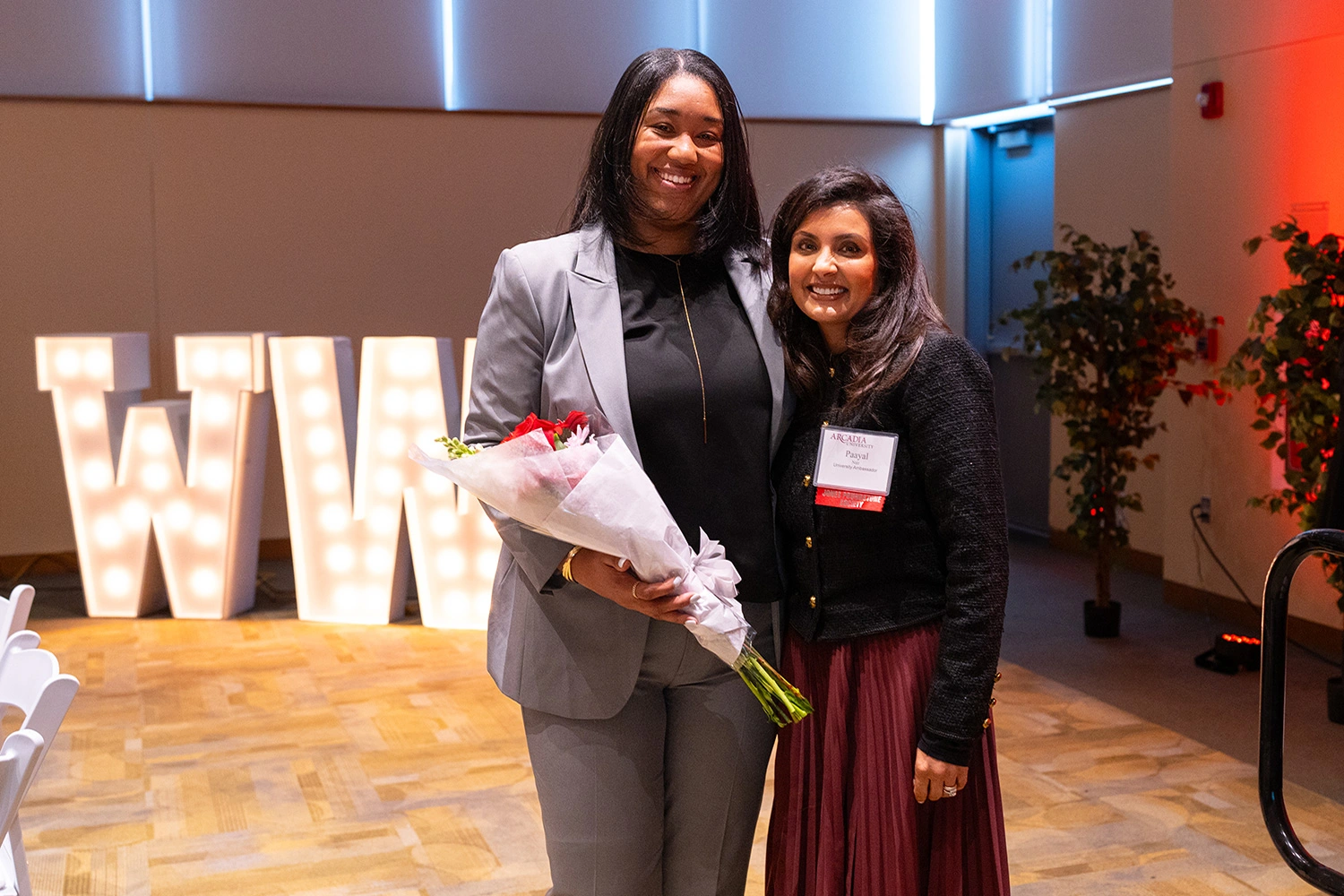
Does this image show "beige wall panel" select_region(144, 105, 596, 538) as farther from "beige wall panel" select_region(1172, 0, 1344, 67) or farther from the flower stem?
the flower stem

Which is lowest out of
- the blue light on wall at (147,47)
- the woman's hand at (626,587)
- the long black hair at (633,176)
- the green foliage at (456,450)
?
the woman's hand at (626,587)

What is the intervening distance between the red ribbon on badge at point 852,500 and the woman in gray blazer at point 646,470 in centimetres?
11

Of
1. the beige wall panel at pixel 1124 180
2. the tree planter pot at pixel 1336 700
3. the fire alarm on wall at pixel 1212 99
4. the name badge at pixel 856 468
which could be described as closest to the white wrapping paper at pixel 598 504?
the name badge at pixel 856 468

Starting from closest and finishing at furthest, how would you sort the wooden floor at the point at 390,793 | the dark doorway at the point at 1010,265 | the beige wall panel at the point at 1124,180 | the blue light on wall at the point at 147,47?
the wooden floor at the point at 390,793
the beige wall panel at the point at 1124,180
the blue light on wall at the point at 147,47
the dark doorway at the point at 1010,265

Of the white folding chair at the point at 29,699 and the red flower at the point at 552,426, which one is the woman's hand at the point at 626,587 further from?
the white folding chair at the point at 29,699

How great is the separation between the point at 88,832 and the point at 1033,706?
9.43ft

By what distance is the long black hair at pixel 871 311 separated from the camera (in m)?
1.75

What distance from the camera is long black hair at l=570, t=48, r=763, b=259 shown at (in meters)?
1.79

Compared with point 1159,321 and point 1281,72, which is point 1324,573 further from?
point 1281,72

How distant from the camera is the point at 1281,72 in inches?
195

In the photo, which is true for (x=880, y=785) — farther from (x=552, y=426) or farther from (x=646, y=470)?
(x=552, y=426)

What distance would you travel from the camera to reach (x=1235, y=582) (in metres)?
5.26

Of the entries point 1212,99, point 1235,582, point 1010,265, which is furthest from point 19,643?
point 1010,265

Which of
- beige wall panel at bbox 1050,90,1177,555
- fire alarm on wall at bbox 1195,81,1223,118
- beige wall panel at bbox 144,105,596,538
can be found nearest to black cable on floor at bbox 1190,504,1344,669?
beige wall panel at bbox 1050,90,1177,555
